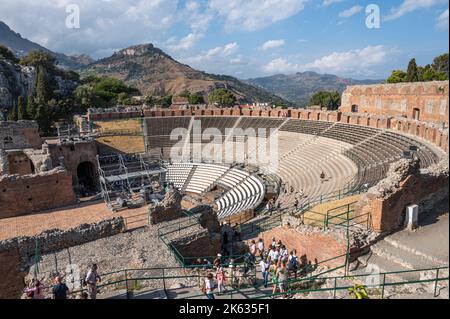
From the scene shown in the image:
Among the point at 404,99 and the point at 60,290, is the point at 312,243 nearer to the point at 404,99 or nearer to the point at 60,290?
the point at 60,290

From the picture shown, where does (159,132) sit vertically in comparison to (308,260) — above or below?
above

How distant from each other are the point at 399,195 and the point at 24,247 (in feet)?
43.5

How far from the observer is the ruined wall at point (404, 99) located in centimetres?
2856

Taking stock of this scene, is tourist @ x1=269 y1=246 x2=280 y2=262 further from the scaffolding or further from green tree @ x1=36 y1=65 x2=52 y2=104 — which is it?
green tree @ x1=36 y1=65 x2=52 y2=104

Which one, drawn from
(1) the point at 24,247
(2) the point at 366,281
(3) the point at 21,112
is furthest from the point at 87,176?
(2) the point at 366,281

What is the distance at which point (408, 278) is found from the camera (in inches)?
307

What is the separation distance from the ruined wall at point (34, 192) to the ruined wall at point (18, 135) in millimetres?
9021

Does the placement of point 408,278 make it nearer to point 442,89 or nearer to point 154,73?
point 442,89

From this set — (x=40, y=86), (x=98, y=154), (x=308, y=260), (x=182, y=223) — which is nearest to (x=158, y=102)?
(x=40, y=86)

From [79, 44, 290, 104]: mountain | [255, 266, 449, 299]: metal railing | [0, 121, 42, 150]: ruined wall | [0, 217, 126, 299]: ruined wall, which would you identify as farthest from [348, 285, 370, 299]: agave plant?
[79, 44, 290, 104]: mountain

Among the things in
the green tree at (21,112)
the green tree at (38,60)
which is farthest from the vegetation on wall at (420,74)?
the green tree at (38,60)

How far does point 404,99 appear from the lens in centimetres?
3300

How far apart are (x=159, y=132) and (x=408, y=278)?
31050 mm

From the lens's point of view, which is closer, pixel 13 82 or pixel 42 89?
pixel 42 89
